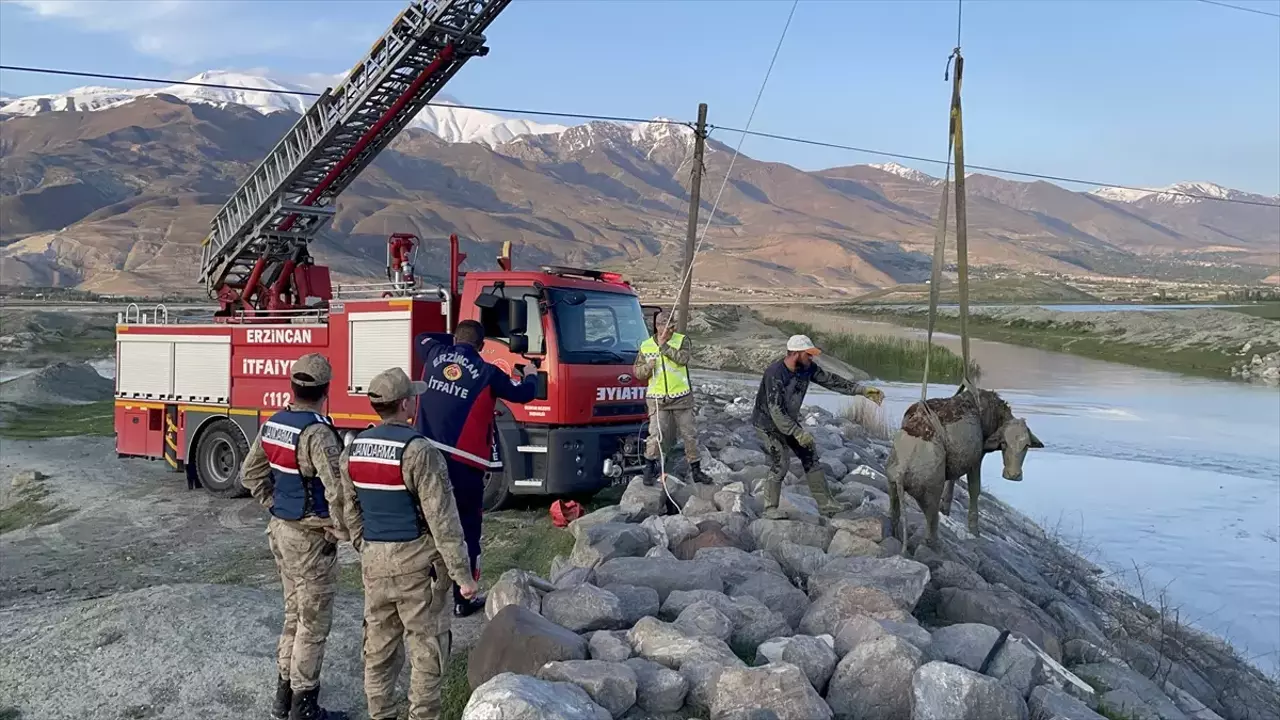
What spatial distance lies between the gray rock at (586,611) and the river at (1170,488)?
7.05 meters

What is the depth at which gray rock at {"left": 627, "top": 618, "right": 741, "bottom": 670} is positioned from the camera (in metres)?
5.36

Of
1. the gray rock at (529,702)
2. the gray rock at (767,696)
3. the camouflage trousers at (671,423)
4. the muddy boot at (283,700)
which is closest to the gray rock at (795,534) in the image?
the camouflage trousers at (671,423)

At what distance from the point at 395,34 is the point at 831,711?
969cm

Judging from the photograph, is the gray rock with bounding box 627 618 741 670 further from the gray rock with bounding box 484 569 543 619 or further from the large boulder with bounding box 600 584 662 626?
the gray rock with bounding box 484 569 543 619

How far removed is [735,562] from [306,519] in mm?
3237

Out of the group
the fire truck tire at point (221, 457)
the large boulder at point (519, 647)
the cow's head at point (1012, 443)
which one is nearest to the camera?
the large boulder at point (519, 647)

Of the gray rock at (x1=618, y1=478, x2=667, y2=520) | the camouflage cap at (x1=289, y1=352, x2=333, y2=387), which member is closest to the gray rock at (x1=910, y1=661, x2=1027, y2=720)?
the camouflage cap at (x1=289, y1=352, x2=333, y2=387)

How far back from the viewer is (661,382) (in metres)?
9.83

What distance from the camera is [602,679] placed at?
4930mm

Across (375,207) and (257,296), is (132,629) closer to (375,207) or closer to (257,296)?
(257,296)

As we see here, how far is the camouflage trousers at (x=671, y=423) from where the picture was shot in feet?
32.4

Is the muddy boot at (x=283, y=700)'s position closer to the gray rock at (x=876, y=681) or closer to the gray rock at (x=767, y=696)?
the gray rock at (x=767, y=696)

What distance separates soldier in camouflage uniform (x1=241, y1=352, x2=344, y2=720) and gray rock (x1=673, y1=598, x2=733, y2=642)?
6.50ft

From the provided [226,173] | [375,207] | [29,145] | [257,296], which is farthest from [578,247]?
[257,296]
